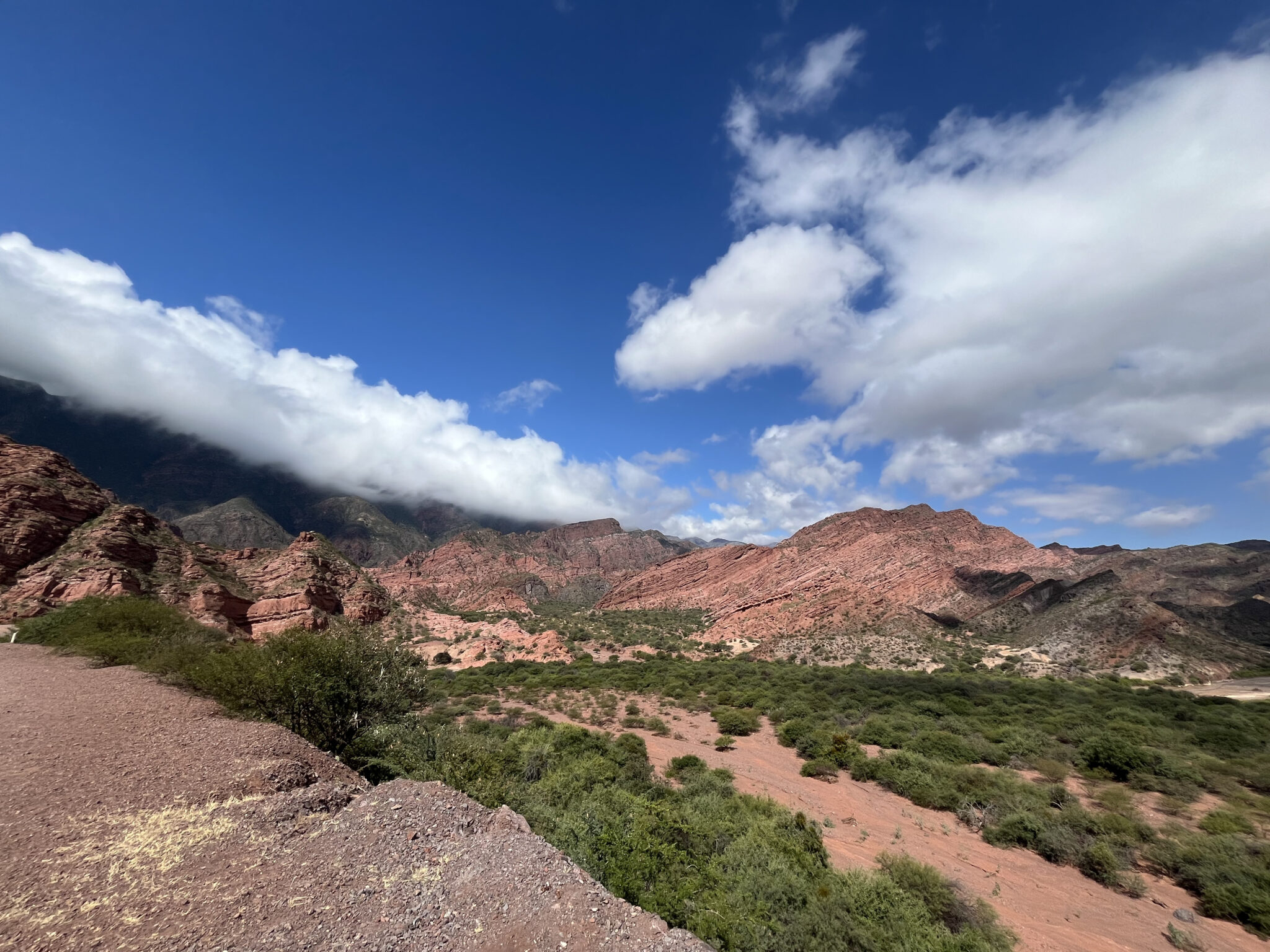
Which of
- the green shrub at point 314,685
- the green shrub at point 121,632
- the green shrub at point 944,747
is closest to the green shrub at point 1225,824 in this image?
the green shrub at point 944,747

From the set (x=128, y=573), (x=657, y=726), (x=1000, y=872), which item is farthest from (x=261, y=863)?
(x=128, y=573)

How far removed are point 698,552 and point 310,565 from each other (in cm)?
7816

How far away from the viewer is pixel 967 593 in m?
63.8

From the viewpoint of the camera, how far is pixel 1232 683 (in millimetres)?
36500

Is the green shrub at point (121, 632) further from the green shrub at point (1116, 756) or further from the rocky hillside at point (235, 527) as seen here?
the rocky hillside at point (235, 527)

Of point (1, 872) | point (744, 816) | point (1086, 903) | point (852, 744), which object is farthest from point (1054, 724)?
point (1, 872)

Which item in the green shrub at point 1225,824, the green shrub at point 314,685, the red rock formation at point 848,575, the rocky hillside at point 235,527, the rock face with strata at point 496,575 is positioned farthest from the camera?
the rocky hillside at point 235,527

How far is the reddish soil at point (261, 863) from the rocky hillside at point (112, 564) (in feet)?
87.1

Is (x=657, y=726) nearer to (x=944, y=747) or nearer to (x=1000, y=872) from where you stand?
(x=944, y=747)

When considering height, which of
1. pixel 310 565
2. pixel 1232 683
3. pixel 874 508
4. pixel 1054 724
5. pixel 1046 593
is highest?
pixel 874 508

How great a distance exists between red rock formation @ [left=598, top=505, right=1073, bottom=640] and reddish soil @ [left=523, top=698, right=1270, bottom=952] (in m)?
41.2

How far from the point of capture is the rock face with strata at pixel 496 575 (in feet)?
304

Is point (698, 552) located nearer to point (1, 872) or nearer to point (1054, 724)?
point (1054, 724)

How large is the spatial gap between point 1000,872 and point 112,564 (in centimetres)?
4721
